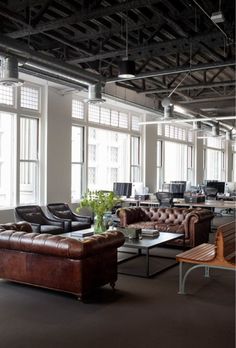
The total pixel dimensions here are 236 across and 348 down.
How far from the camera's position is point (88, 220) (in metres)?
8.38

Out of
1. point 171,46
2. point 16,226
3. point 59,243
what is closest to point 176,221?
point 171,46

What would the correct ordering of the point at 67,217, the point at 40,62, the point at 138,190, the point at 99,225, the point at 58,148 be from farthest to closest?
Result: 1. the point at 138,190
2. the point at 58,148
3. the point at 67,217
4. the point at 40,62
5. the point at 99,225

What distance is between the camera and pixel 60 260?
14.7ft

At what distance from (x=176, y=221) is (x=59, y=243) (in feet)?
12.4

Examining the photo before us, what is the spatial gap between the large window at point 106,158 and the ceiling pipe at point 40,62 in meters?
4.10

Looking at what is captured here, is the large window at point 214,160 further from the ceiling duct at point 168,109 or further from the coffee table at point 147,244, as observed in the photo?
the coffee table at point 147,244

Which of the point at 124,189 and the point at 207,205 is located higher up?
the point at 124,189

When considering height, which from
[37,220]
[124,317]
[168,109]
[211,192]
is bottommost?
[124,317]

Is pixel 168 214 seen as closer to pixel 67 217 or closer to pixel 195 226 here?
pixel 195 226

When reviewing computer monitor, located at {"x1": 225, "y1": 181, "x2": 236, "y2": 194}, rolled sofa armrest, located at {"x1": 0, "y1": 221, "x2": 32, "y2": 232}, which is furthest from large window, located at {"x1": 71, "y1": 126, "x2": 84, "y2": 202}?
rolled sofa armrest, located at {"x1": 0, "y1": 221, "x2": 32, "y2": 232}

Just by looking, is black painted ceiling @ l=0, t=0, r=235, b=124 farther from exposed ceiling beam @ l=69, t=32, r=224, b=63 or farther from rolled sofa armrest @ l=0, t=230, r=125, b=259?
rolled sofa armrest @ l=0, t=230, r=125, b=259

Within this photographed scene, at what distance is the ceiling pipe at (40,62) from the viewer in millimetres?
5816

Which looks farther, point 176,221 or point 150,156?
point 150,156

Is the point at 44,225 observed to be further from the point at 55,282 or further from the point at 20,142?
the point at 55,282
